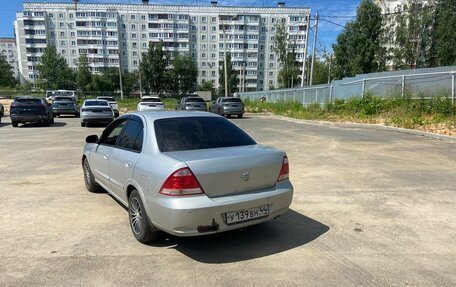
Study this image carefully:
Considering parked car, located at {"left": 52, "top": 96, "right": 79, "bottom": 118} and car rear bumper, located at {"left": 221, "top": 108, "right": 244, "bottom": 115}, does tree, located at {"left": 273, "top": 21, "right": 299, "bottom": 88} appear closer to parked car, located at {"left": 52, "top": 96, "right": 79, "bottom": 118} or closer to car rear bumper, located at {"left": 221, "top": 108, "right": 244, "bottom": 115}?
car rear bumper, located at {"left": 221, "top": 108, "right": 244, "bottom": 115}

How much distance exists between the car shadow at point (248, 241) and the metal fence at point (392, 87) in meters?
14.5

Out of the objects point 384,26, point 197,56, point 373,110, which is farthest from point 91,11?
point 373,110

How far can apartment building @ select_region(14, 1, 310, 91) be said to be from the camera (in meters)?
98.2

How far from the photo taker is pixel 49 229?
15.0ft

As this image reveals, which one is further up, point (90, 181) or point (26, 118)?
point (26, 118)

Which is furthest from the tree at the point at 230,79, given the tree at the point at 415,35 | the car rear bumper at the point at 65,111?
the car rear bumper at the point at 65,111

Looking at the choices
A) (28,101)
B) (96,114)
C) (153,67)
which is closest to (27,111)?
(28,101)

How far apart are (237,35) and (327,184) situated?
100 meters

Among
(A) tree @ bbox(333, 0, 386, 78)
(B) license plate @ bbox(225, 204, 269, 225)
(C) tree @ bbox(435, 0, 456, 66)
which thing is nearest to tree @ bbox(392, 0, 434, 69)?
(C) tree @ bbox(435, 0, 456, 66)

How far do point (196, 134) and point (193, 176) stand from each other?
3.08 ft

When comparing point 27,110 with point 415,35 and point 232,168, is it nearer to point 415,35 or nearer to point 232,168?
point 232,168

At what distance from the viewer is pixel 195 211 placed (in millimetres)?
3521

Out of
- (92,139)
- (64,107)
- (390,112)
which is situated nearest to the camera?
(92,139)

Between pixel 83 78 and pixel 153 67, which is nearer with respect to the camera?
pixel 83 78
